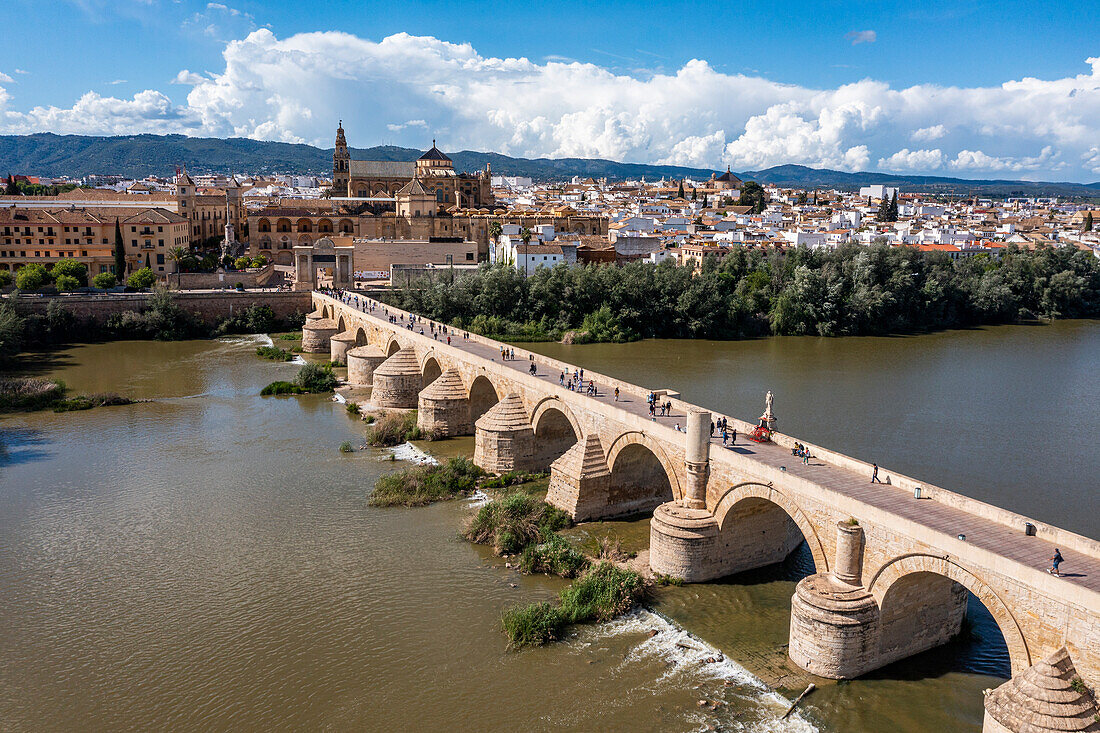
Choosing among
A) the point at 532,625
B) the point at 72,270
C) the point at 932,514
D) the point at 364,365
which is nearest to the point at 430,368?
the point at 364,365

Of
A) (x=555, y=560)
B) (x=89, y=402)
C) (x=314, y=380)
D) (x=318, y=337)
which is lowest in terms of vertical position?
(x=89, y=402)

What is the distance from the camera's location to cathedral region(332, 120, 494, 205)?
2687 inches

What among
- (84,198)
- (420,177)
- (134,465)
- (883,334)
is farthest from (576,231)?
(134,465)

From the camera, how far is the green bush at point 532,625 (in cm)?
1152

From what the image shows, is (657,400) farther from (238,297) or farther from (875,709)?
(238,297)

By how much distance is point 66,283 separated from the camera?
3975cm

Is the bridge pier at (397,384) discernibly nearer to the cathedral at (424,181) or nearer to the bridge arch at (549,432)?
the bridge arch at (549,432)

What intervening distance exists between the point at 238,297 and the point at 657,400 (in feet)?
104

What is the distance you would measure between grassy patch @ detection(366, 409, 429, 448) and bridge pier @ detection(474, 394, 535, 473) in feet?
11.2

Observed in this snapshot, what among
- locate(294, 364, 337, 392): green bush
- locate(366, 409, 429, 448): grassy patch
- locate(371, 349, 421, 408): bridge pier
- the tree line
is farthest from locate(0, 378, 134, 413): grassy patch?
the tree line

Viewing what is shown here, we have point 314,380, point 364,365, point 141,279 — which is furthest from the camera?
point 141,279

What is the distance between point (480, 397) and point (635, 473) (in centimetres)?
695

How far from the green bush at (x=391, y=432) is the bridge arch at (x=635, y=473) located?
7.20 meters

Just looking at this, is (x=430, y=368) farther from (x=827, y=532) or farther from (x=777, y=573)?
(x=827, y=532)
